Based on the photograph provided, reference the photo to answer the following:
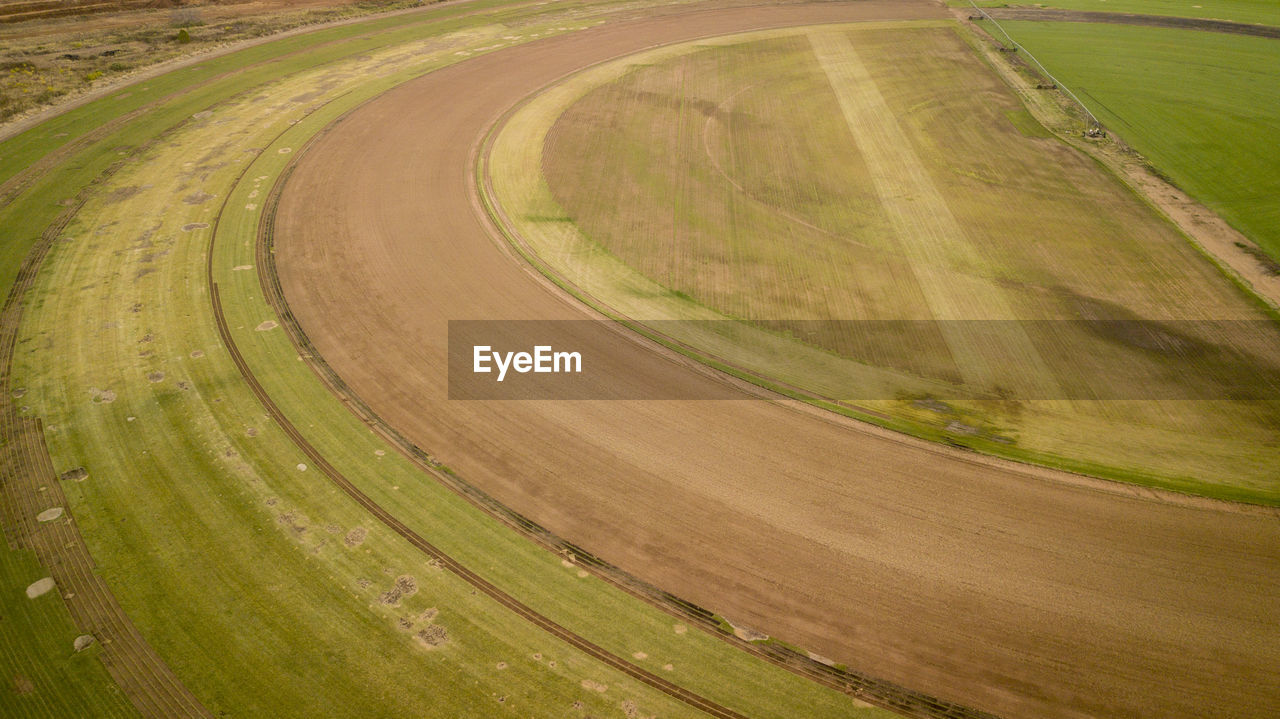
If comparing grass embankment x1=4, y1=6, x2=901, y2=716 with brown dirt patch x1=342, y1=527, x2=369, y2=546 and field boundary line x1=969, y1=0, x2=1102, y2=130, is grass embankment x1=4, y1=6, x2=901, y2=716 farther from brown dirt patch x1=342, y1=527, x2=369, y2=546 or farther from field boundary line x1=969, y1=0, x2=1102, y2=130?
field boundary line x1=969, y1=0, x2=1102, y2=130

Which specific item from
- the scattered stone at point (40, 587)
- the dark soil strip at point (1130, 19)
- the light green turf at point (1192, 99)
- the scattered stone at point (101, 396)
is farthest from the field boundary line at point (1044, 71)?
the scattered stone at point (40, 587)

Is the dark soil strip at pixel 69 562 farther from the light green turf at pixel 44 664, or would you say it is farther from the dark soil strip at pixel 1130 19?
the dark soil strip at pixel 1130 19

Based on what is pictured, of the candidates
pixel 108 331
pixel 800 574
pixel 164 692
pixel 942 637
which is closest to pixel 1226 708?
pixel 942 637

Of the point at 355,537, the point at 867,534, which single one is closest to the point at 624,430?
the point at 867,534

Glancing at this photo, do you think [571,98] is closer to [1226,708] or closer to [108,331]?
[108,331]

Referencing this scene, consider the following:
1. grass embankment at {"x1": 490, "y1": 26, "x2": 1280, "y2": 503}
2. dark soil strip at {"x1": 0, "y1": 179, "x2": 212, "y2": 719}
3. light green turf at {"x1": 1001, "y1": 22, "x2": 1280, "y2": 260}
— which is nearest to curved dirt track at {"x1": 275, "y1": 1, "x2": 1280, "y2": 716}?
grass embankment at {"x1": 490, "y1": 26, "x2": 1280, "y2": 503}
